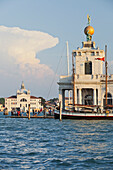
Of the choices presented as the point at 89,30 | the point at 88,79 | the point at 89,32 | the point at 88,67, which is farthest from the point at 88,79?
the point at 89,30

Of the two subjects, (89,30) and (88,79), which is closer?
(88,79)

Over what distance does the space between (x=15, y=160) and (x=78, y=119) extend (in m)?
43.2

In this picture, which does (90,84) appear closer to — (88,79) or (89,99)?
(88,79)

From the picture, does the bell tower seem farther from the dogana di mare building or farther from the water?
the water

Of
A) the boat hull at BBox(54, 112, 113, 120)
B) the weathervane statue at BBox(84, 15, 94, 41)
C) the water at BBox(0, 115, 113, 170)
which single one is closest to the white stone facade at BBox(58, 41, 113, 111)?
the weathervane statue at BBox(84, 15, 94, 41)

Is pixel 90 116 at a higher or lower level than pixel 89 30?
lower

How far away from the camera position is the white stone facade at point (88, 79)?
248 feet

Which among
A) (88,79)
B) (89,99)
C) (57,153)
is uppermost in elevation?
(88,79)

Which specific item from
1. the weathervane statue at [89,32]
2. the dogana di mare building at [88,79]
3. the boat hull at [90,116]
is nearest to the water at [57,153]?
the boat hull at [90,116]

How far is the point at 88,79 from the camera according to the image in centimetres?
7588

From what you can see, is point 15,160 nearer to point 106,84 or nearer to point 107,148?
point 107,148

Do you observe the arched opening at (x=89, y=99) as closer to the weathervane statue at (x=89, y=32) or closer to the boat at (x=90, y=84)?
the boat at (x=90, y=84)

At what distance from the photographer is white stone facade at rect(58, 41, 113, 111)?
7562 centimetres

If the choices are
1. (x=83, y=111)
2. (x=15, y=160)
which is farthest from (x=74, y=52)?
(x=15, y=160)
